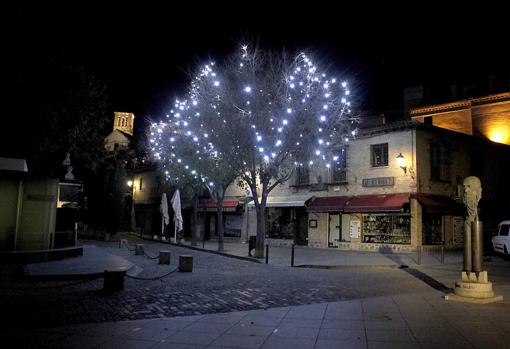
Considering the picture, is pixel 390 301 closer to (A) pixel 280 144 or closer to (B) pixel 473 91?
(A) pixel 280 144

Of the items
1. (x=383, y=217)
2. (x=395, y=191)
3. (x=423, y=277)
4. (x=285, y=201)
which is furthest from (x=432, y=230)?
(x=423, y=277)

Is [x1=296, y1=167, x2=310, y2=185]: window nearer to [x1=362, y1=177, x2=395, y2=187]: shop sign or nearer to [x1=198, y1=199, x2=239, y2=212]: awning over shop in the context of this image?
[x1=362, y1=177, x2=395, y2=187]: shop sign

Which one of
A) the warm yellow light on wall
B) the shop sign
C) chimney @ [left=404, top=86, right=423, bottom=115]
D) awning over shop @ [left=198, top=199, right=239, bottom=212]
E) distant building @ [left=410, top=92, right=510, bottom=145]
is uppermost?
chimney @ [left=404, top=86, right=423, bottom=115]

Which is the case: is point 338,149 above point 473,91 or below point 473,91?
below

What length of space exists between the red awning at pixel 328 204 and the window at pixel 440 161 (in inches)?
197

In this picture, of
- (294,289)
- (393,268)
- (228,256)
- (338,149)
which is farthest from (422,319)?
(338,149)

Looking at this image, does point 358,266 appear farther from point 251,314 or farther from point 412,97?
point 412,97

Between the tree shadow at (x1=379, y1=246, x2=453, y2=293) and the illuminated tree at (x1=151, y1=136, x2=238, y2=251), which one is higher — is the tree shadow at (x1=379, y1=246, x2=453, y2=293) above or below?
Result: below

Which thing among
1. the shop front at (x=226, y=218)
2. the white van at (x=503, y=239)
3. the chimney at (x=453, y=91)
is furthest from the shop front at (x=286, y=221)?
the chimney at (x=453, y=91)

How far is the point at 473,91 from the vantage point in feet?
128

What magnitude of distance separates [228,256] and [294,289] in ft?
35.9

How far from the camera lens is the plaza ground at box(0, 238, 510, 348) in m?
6.23

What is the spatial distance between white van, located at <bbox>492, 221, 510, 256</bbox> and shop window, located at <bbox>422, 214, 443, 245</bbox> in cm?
277

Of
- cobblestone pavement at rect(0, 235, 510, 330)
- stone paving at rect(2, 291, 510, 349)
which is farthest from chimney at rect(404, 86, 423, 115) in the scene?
stone paving at rect(2, 291, 510, 349)
